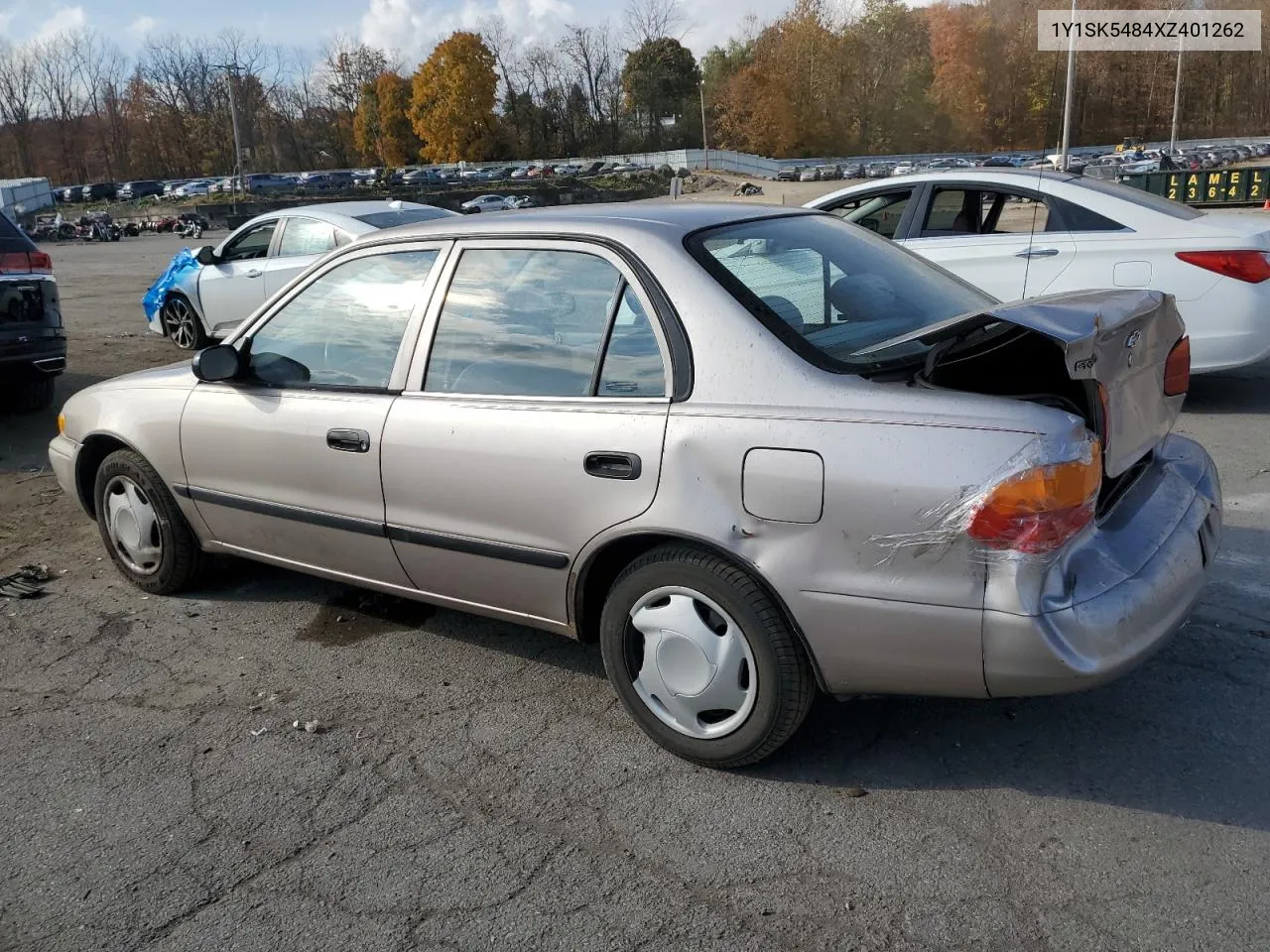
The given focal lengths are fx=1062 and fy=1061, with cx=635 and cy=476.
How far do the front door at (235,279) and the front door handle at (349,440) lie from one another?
24.1 feet

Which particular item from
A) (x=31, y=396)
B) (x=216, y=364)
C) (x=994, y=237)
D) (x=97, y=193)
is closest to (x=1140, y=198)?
(x=994, y=237)

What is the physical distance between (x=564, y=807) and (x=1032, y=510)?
148cm

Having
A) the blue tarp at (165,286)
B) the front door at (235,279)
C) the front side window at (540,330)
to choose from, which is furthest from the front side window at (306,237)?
the front side window at (540,330)

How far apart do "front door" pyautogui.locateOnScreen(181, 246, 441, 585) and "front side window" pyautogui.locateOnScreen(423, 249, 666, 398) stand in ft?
0.66

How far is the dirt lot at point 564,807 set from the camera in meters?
2.47

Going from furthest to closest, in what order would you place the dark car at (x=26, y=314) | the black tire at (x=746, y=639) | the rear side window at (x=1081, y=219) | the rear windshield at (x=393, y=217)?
the rear windshield at (x=393, y=217) → the dark car at (x=26, y=314) → the rear side window at (x=1081, y=219) → the black tire at (x=746, y=639)

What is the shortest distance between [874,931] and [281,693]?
222 centimetres

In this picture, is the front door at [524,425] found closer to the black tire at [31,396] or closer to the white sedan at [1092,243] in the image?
the white sedan at [1092,243]

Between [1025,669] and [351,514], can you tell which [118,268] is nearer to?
[351,514]

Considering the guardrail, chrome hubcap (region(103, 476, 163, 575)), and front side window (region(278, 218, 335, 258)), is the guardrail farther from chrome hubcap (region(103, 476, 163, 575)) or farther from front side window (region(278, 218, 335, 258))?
chrome hubcap (region(103, 476, 163, 575))

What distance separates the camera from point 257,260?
10.5 meters

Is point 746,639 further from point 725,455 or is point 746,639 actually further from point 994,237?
point 994,237

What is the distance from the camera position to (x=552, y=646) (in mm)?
3990

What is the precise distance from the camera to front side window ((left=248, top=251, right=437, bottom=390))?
3.70 m
